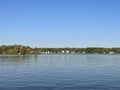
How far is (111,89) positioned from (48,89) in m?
9.45

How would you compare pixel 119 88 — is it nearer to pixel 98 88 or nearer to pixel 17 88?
pixel 98 88

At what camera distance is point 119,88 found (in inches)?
1533

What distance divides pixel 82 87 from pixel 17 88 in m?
10.2

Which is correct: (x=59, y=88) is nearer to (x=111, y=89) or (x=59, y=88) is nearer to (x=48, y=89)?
(x=48, y=89)

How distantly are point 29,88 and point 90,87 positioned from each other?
9.58m

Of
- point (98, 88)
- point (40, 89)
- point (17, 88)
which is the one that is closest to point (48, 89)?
point (40, 89)

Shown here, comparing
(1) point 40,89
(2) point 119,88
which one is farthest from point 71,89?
(2) point 119,88

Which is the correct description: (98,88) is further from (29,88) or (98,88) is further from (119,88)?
(29,88)

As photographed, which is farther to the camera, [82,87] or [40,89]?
[82,87]

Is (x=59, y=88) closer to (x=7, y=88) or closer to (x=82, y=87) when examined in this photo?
(x=82, y=87)

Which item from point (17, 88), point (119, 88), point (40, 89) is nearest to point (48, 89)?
point (40, 89)

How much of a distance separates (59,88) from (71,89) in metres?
2.00

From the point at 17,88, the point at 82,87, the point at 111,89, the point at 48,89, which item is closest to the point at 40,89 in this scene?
the point at 48,89

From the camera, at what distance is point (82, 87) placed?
1591 inches
